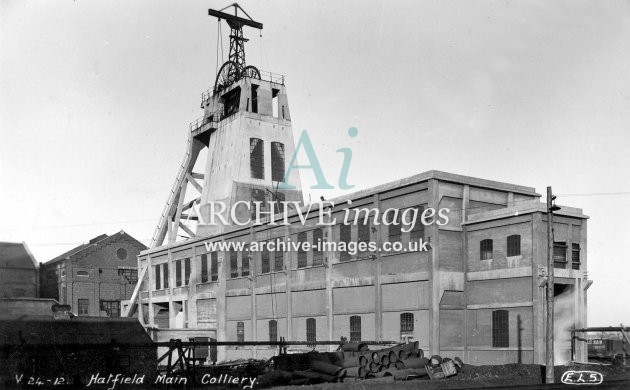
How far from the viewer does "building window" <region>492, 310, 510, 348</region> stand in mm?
22344

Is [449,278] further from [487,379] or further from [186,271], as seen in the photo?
[186,271]

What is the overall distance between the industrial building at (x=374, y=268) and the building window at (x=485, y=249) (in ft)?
0.12

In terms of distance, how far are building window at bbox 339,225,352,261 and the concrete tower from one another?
412 inches

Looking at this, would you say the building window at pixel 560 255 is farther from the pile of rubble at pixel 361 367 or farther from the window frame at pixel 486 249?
the pile of rubble at pixel 361 367

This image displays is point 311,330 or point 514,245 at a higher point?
point 514,245

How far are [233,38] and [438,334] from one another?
27651 millimetres

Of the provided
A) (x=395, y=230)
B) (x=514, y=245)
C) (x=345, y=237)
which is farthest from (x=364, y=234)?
(x=514, y=245)

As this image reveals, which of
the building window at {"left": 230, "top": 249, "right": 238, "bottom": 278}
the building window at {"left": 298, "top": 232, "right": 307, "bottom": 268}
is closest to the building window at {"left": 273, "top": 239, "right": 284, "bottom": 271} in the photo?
the building window at {"left": 298, "top": 232, "right": 307, "bottom": 268}

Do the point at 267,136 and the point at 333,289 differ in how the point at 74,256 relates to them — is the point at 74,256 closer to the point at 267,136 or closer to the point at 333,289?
the point at 267,136

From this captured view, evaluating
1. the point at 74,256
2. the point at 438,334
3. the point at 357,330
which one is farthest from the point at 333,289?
the point at 74,256

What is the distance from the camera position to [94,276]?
172ft

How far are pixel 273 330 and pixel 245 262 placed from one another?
422 centimetres

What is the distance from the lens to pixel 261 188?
1507 inches

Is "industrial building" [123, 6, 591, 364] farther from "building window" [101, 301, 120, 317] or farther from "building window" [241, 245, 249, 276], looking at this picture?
"building window" [101, 301, 120, 317]
